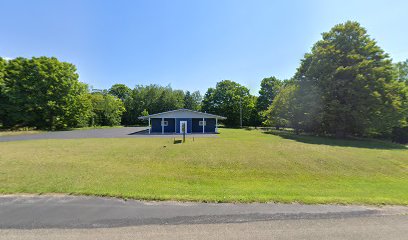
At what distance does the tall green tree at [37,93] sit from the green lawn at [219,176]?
3478cm

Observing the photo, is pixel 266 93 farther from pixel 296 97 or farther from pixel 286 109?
pixel 296 97

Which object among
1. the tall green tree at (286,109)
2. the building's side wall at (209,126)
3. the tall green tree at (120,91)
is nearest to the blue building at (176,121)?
the building's side wall at (209,126)

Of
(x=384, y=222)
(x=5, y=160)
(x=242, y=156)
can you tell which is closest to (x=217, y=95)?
(x=242, y=156)

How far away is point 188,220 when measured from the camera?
→ 425 cm

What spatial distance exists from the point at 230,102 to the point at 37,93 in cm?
4172

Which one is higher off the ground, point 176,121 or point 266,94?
point 266,94

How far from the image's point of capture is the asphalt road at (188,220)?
368 centimetres

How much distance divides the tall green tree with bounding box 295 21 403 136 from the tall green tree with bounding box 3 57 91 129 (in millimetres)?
42128

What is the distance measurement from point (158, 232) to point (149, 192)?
2.34 meters

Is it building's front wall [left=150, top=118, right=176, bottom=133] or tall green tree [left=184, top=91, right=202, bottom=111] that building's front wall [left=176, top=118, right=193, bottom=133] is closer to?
building's front wall [left=150, top=118, right=176, bottom=133]

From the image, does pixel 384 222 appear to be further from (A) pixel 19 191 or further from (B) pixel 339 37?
(B) pixel 339 37

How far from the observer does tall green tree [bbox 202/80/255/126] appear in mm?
54750

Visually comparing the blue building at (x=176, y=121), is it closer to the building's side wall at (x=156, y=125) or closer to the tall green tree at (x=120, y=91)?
the building's side wall at (x=156, y=125)

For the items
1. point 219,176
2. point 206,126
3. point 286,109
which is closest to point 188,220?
point 219,176
